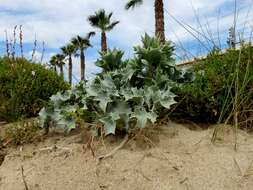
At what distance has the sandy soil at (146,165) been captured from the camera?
300 cm

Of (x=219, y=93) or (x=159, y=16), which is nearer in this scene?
(x=219, y=93)

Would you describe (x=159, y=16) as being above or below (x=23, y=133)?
above

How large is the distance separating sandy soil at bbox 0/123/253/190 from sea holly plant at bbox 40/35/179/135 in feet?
0.65

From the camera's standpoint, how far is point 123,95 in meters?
3.66

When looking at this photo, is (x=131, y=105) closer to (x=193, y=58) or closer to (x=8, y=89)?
(x=193, y=58)

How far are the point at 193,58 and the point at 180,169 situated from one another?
6.58ft

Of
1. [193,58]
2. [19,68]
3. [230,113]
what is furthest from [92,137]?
[19,68]

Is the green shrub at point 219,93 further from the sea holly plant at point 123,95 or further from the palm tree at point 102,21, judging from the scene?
the palm tree at point 102,21

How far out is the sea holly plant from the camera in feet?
11.5

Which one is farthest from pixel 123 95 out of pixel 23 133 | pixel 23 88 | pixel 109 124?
pixel 23 88

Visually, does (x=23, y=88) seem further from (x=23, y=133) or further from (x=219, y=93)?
(x=219, y=93)

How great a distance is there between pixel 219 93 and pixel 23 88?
8.22 feet

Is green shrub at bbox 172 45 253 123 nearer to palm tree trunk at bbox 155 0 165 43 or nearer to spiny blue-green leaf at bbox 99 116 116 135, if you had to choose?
spiny blue-green leaf at bbox 99 116 116 135

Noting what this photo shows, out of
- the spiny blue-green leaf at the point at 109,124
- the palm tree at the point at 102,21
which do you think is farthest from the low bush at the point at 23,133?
the palm tree at the point at 102,21
